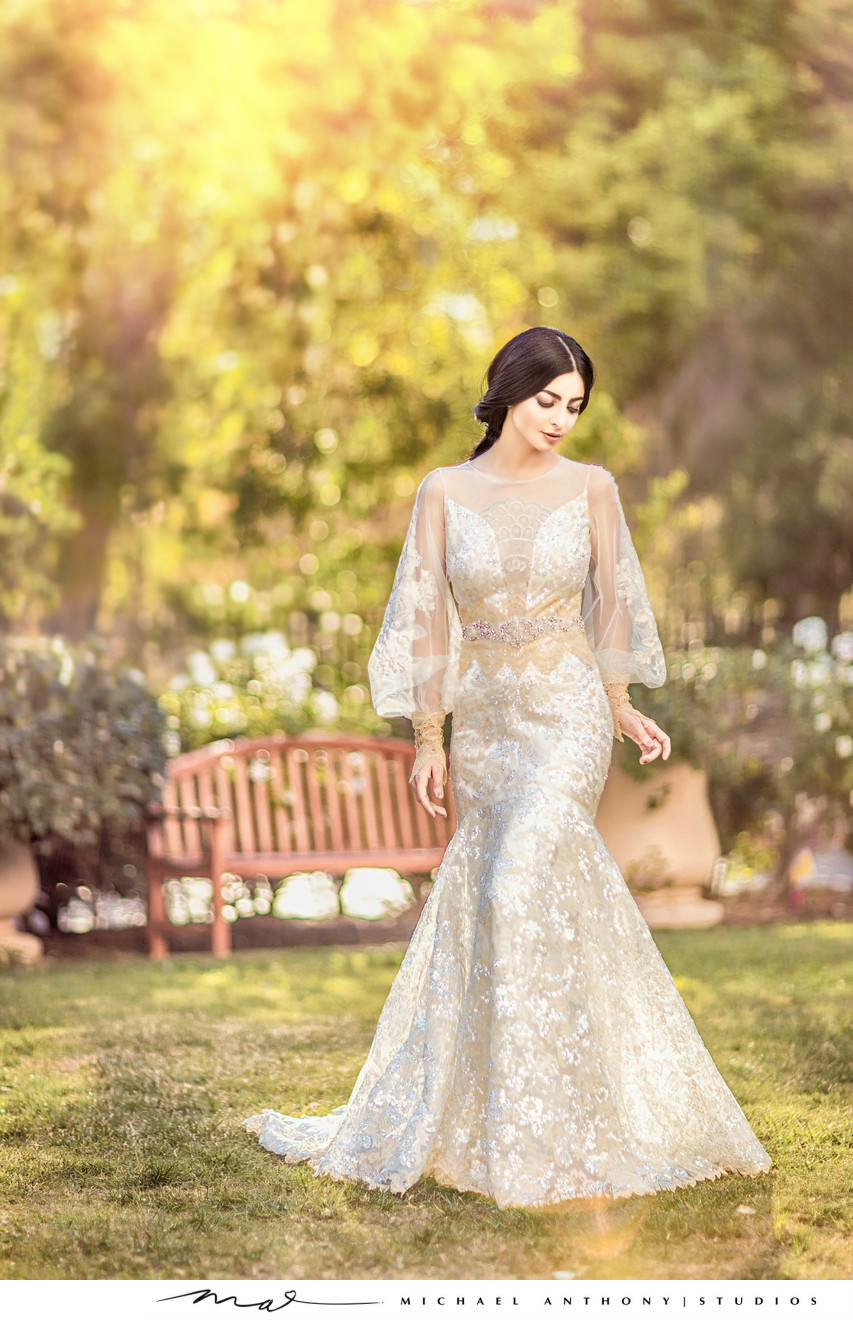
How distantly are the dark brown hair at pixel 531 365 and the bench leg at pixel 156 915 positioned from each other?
15.4 feet

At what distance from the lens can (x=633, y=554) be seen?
3662mm

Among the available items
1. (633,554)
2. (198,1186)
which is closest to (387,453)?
(633,554)

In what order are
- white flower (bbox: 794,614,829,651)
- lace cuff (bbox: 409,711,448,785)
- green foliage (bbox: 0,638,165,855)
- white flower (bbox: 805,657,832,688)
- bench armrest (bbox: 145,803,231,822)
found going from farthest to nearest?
1. white flower (bbox: 794,614,829,651)
2. white flower (bbox: 805,657,832,688)
3. bench armrest (bbox: 145,803,231,822)
4. green foliage (bbox: 0,638,165,855)
5. lace cuff (bbox: 409,711,448,785)

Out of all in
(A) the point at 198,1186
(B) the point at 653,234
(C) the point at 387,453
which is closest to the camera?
(A) the point at 198,1186

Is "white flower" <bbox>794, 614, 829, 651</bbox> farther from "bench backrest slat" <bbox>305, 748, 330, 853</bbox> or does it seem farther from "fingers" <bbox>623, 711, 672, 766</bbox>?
"fingers" <bbox>623, 711, 672, 766</bbox>

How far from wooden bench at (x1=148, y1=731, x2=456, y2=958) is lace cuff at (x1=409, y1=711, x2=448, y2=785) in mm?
4098

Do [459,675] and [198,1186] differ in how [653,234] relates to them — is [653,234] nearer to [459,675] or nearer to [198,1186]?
[459,675]

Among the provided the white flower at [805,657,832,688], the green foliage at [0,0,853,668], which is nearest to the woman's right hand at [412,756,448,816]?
the white flower at [805,657,832,688]

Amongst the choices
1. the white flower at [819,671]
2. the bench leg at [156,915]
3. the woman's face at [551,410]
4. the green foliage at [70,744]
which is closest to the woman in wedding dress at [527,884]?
the woman's face at [551,410]

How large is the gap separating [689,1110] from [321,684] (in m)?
6.15

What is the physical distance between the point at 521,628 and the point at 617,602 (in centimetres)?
30

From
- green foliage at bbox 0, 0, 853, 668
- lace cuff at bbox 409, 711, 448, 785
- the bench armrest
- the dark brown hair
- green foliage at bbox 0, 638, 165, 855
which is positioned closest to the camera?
Answer: the dark brown hair

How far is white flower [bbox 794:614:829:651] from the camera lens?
964 centimetres

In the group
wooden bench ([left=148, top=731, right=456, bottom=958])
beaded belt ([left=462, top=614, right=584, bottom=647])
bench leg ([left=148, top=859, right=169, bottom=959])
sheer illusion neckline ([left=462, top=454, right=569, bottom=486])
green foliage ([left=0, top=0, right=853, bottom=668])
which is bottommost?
bench leg ([left=148, top=859, right=169, bottom=959])
